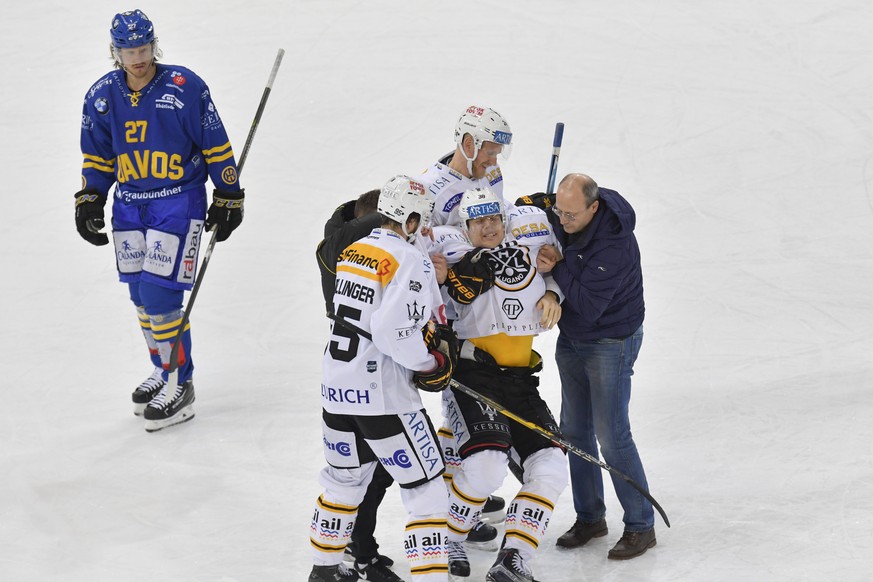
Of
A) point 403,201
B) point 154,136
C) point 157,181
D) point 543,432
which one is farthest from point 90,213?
point 543,432

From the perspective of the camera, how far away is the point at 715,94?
8625 mm

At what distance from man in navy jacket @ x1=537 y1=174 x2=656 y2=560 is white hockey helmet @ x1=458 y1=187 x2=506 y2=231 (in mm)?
215

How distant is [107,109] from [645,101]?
430 cm

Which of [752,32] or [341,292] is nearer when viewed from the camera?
[341,292]

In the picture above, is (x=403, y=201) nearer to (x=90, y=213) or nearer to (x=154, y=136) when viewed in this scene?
(x=154, y=136)

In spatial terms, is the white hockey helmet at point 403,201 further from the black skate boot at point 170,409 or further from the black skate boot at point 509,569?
the black skate boot at point 170,409

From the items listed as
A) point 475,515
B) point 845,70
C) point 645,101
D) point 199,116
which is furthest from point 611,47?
point 475,515

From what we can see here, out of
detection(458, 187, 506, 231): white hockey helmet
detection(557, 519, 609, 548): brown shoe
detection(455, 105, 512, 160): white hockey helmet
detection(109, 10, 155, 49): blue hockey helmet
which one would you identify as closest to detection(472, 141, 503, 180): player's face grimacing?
detection(455, 105, 512, 160): white hockey helmet

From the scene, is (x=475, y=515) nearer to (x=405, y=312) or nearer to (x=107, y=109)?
(x=405, y=312)

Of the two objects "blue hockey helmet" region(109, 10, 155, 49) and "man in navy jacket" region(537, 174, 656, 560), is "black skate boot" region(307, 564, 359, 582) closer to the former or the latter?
"man in navy jacket" region(537, 174, 656, 560)

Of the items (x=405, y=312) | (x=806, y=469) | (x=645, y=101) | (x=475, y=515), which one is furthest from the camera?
(x=645, y=101)

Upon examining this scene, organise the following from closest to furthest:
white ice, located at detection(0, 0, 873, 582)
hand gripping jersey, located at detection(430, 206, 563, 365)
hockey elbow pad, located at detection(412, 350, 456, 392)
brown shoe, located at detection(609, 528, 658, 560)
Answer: hockey elbow pad, located at detection(412, 350, 456, 392), hand gripping jersey, located at detection(430, 206, 563, 365), brown shoe, located at detection(609, 528, 658, 560), white ice, located at detection(0, 0, 873, 582)

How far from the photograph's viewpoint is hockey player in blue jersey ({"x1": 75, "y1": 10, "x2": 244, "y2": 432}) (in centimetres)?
557

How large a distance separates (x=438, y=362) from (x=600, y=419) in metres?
0.76
